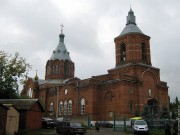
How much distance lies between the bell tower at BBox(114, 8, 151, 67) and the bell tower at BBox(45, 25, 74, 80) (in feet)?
54.7

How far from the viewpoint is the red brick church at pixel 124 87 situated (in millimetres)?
39562

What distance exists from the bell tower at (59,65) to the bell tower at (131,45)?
1666 centimetres

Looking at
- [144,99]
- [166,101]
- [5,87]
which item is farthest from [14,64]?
[166,101]

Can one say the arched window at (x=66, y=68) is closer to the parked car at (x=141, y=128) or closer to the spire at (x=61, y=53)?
the spire at (x=61, y=53)

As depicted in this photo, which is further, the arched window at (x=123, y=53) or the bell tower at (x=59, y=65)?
the bell tower at (x=59, y=65)

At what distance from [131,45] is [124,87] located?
7.08 meters

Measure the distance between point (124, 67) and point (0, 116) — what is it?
23.6 metres

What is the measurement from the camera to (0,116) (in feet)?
74.0

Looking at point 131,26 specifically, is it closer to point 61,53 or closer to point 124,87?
point 124,87

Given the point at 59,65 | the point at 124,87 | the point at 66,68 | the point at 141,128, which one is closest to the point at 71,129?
the point at 141,128

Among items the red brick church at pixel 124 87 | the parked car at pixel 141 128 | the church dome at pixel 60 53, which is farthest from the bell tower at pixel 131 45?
the parked car at pixel 141 128

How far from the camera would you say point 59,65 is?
57.3 m

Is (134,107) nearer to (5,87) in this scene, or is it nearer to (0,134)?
(5,87)

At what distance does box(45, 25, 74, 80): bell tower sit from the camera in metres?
57.3
